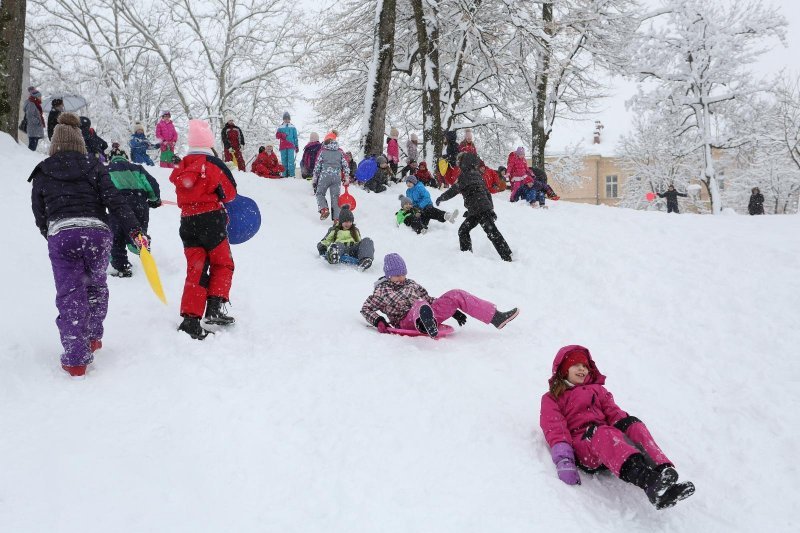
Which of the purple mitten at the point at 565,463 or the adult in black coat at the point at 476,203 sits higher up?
the adult in black coat at the point at 476,203

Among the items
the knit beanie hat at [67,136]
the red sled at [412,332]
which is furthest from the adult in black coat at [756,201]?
the knit beanie hat at [67,136]

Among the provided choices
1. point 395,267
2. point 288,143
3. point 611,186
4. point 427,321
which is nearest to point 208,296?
point 395,267

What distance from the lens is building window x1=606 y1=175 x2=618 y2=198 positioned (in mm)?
50594

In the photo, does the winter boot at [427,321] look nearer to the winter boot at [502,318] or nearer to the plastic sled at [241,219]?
the winter boot at [502,318]

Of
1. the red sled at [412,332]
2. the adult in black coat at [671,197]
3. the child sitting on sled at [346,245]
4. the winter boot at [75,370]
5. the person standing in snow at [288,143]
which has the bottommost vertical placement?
the red sled at [412,332]

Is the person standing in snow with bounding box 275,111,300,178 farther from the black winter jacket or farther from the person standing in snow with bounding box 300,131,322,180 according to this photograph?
the black winter jacket

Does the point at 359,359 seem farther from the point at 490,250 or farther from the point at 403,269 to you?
the point at 490,250

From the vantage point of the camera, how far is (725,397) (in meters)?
4.10

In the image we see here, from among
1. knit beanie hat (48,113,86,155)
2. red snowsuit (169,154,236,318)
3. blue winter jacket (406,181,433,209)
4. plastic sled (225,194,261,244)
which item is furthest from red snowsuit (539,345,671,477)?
blue winter jacket (406,181,433,209)

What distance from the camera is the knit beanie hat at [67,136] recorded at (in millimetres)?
3740

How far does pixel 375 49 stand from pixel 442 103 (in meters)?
4.80

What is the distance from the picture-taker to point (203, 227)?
441 centimetres

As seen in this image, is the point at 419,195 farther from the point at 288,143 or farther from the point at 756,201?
the point at 756,201

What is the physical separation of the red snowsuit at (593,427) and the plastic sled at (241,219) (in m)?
3.20
